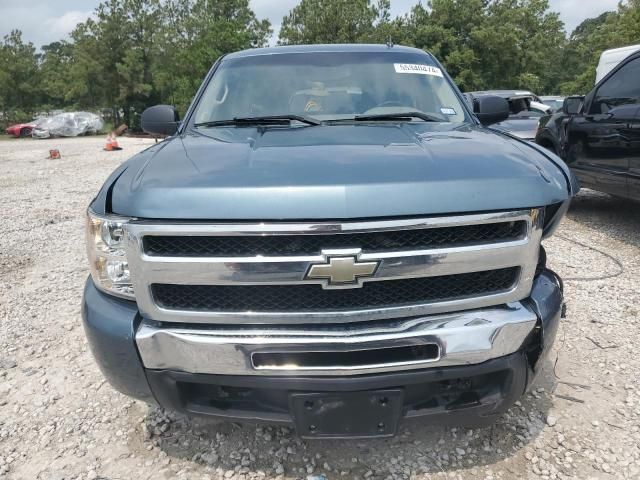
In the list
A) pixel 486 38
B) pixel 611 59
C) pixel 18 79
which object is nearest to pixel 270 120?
pixel 611 59

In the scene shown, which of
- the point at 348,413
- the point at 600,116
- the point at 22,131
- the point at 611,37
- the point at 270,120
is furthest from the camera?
the point at 22,131

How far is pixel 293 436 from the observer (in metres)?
2.42

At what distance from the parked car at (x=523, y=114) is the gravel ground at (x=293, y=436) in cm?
622

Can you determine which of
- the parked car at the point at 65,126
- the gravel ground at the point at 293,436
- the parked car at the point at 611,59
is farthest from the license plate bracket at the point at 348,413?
the parked car at the point at 65,126

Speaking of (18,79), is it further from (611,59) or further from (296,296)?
(296,296)

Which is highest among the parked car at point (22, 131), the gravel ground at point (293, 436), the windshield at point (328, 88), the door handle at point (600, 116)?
the windshield at point (328, 88)

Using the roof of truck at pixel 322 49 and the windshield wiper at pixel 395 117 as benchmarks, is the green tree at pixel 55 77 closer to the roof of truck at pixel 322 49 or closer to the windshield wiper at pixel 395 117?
the roof of truck at pixel 322 49

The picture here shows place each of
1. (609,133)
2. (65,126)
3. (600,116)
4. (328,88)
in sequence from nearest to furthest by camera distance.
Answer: (328,88) → (609,133) → (600,116) → (65,126)

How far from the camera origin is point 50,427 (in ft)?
8.39

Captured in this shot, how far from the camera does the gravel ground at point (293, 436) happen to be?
2230 millimetres

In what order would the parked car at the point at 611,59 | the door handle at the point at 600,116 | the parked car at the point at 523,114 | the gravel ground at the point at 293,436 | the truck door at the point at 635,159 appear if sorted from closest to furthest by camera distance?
the gravel ground at the point at 293,436 → the truck door at the point at 635,159 → the door handle at the point at 600,116 → the parked car at the point at 523,114 → the parked car at the point at 611,59

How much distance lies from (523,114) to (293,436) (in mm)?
10190

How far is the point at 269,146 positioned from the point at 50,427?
1.79m

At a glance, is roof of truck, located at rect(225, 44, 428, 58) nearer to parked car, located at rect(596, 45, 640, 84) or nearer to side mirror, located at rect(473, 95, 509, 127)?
side mirror, located at rect(473, 95, 509, 127)
